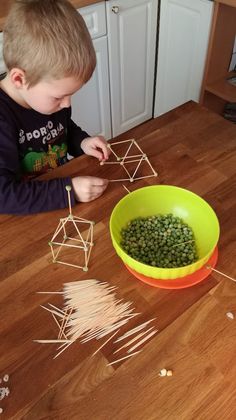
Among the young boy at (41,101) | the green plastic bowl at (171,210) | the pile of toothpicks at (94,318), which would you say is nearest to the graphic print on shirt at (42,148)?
the young boy at (41,101)

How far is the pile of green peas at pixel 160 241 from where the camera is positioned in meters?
0.78

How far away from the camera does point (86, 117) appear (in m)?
2.07

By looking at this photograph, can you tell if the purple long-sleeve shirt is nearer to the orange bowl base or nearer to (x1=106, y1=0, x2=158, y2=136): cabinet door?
the orange bowl base

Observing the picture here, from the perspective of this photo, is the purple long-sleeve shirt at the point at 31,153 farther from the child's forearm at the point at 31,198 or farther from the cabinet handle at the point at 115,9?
the cabinet handle at the point at 115,9

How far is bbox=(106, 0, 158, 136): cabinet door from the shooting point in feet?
6.12

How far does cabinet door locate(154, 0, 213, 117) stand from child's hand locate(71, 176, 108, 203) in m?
1.37

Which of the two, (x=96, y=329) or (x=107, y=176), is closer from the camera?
(x=96, y=329)

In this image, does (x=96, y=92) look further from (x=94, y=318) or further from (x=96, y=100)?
(x=94, y=318)

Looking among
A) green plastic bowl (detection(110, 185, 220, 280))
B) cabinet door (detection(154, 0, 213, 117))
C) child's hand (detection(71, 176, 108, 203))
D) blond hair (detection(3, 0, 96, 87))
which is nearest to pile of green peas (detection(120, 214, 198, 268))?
green plastic bowl (detection(110, 185, 220, 280))

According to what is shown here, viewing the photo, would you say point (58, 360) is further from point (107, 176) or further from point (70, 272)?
point (107, 176)

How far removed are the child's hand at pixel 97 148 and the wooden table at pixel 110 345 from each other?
0.36 feet

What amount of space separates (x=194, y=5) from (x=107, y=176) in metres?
1.37

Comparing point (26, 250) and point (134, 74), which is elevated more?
point (26, 250)

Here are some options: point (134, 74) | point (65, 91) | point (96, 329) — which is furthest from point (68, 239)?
point (134, 74)
